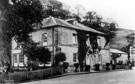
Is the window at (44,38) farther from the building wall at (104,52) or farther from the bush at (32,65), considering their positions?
the building wall at (104,52)

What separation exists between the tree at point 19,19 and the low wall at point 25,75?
1.98ft

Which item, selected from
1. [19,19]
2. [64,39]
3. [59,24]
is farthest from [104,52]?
[19,19]

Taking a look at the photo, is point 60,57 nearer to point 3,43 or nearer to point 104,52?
point 3,43

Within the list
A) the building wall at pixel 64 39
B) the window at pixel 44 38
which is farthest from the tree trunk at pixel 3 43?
the window at pixel 44 38

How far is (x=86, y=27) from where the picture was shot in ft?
49.7

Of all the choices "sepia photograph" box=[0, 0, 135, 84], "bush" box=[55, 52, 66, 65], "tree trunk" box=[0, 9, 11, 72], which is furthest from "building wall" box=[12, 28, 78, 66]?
"tree trunk" box=[0, 9, 11, 72]

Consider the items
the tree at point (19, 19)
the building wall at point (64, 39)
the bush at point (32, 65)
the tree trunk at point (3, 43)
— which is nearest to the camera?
the tree trunk at point (3, 43)

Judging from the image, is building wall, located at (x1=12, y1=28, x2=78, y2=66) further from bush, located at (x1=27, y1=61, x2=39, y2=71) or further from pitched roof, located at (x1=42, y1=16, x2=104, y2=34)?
bush, located at (x1=27, y1=61, x2=39, y2=71)

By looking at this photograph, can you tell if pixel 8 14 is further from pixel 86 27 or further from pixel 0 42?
pixel 86 27

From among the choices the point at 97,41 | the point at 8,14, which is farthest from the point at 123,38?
the point at 8,14

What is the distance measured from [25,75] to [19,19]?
2.31m

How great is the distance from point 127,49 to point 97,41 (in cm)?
583

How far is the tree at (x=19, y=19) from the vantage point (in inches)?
315

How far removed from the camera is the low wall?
7.63m
